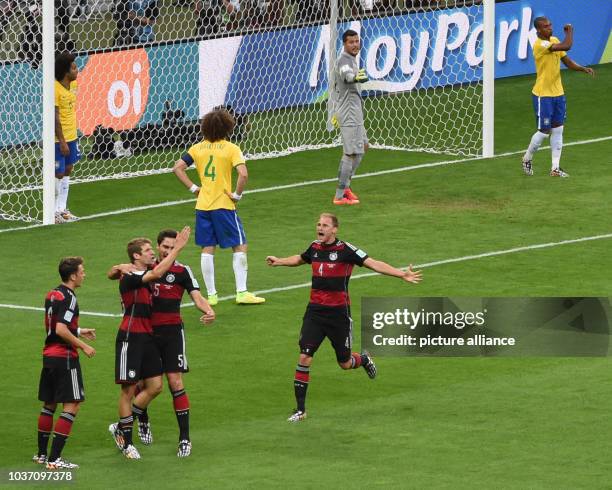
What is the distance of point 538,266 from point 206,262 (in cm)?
403

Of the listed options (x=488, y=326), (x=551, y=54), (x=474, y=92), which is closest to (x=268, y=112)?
(x=474, y=92)

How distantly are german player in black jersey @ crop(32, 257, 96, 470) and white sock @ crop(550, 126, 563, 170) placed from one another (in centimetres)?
1287

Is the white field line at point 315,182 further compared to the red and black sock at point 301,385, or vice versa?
the white field line at point 315,182

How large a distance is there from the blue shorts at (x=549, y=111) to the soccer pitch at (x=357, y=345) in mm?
862

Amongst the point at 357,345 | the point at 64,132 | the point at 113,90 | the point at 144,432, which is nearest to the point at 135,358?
the point at 144,432

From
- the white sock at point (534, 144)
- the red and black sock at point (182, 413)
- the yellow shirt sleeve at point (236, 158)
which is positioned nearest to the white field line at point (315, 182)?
the white sock at point (534, 144)

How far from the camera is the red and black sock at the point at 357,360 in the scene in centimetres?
1483

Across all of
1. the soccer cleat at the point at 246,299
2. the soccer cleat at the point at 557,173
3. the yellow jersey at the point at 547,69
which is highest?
the yellow jersey at the point at 547,69

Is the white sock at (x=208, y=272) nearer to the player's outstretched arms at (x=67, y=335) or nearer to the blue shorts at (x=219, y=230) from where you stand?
the blue shorts at (x=219, y=230)

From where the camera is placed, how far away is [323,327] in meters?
14.5

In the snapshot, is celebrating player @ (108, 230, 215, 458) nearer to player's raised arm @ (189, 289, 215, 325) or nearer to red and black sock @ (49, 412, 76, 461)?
player's raised arm @ (189, 289, 215, 325)

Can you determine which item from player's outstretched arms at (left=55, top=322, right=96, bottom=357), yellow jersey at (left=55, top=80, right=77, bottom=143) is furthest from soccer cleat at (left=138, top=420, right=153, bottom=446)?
yellow jersey at (left=55, top=80, right=77, bottom=143)

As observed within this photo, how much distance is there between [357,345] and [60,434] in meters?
4.67

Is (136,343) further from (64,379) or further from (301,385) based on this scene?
(301,385)
